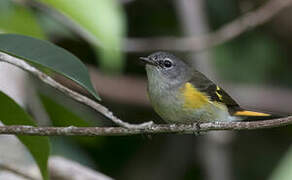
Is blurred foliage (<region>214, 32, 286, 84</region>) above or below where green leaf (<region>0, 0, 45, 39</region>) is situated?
above

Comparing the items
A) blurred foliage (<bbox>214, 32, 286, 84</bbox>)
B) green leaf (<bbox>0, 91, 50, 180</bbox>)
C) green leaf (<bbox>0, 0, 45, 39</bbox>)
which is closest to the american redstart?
green leaf (<bbox>0, 0, 45, 39</bbox>)

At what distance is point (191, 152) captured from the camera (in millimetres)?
6203

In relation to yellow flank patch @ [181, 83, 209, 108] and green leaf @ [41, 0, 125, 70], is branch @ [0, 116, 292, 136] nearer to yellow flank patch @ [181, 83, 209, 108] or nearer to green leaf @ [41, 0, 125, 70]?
green leaf @ [41, 0, 125, 70]

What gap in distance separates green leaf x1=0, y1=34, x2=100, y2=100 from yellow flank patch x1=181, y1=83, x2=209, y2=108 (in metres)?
1.36

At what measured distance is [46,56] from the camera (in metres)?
2.20

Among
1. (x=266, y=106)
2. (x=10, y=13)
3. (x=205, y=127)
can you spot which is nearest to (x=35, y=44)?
(x=205, y=127)

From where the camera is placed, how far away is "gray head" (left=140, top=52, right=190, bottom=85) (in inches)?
144

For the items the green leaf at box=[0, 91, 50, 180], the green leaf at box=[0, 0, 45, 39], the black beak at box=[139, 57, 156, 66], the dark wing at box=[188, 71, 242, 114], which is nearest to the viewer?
the green leaf at box=[0, 91, 50, 180]

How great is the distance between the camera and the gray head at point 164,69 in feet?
12.0

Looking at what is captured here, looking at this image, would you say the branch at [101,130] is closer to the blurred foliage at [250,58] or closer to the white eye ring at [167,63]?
the white eye ring at [167,63]

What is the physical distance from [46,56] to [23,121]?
30 cm

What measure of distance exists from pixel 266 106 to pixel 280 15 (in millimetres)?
1035

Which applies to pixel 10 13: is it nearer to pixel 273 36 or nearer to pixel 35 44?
pixel 35 44

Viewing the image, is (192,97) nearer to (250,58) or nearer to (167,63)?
(167,63)
